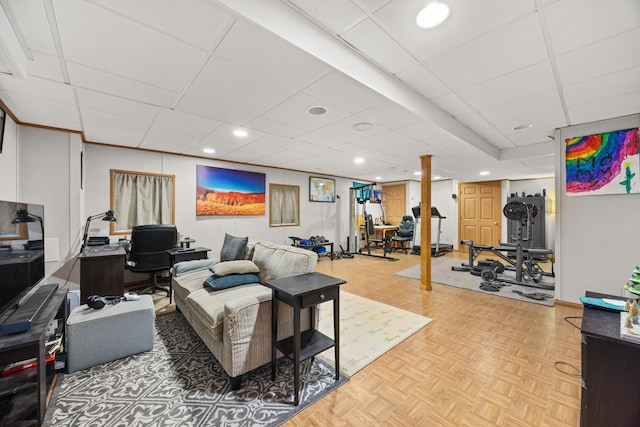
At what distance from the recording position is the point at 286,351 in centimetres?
189

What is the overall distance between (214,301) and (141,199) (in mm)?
3313

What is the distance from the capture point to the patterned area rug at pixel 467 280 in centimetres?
406

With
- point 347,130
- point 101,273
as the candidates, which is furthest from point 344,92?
point 101,273

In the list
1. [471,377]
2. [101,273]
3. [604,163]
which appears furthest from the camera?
[604,163]

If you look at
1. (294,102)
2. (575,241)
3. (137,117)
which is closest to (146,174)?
(137,117)

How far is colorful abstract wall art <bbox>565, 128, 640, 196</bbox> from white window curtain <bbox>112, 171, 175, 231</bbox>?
21.2 feet

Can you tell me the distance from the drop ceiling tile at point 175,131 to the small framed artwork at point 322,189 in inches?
138

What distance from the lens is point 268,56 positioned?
1772 mm

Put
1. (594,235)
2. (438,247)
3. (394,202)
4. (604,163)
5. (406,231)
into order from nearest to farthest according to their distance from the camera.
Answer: (604,163)
(594,235)
(438,247)
(406,231)
(394,202)

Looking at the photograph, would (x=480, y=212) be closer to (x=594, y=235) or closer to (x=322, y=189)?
(x=594, y=235)

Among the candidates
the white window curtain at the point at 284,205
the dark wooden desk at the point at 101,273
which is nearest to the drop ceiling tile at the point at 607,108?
the white window curtain at the point at 284,205

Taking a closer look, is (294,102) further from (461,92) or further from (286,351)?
(286,351)

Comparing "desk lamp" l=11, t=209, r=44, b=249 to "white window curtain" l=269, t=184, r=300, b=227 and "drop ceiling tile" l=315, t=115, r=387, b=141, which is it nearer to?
"drop ceiling tile" l=315, t=115, r=387, b=141

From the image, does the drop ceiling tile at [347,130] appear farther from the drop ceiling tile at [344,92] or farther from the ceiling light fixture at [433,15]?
the ceiling light fixture at [433,15]
